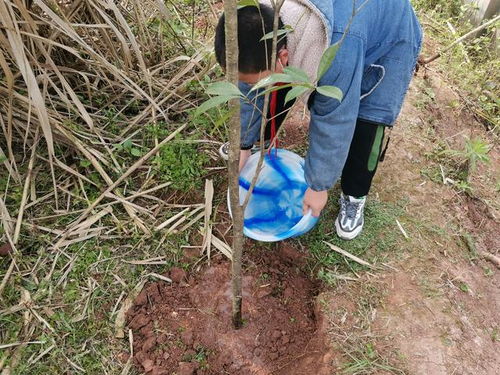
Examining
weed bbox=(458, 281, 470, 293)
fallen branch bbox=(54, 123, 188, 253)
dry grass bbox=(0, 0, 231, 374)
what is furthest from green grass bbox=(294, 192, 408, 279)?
fallen branch bbox=(54, 123, 188, 253)

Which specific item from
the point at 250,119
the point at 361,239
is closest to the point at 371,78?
the point at 250,119

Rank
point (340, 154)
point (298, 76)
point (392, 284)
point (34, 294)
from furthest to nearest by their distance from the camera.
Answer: point (392, 284) → point (34, 294) → point (340, 154) → point (298, 76)

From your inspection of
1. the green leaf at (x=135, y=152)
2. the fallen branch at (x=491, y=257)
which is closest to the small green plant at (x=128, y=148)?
the green leaf at (x=135, y=152)

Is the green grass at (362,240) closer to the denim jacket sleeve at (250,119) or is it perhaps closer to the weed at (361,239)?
the weed at (361,239)

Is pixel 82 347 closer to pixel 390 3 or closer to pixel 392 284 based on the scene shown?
pixel 392 284

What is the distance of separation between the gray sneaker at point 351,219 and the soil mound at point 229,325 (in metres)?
0.21

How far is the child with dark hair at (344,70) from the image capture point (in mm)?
1177

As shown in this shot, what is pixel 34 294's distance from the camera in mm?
1565

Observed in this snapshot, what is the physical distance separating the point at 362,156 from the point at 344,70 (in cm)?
51

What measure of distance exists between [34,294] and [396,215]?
4.89 feet

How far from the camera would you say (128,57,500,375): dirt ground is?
1500mm

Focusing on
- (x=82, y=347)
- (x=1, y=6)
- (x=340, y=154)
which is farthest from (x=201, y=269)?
(x=1, y=6)

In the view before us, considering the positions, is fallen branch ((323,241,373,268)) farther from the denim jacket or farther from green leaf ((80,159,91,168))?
green leaf ((80,159,91,168))

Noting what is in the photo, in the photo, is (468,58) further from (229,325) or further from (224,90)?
(224,90)
